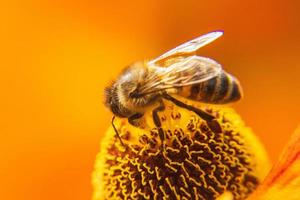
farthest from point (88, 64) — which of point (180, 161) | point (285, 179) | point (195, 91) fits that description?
point (285, 179)

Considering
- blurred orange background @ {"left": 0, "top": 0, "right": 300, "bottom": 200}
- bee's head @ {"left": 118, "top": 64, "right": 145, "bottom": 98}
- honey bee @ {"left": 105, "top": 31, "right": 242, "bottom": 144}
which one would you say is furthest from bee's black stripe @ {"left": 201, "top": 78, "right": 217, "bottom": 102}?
blurred orange background @ {"left": 0, "top": 0, "right": 300, "bottom": 200}

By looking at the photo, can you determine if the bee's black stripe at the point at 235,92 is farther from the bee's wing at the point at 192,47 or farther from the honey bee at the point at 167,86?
the bee's wing at the point at 192,47

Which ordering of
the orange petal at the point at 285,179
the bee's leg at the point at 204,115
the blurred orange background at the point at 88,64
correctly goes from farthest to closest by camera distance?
the blurred orange background at the point at 88,64
the bee's leg at the point at 204,115
the orange petal at the point at 285,179

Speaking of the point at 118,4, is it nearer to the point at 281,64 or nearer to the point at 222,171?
the point at 281,64

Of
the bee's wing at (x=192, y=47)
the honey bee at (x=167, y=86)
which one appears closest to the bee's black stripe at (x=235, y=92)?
the honey bee at (x=167, y=86)

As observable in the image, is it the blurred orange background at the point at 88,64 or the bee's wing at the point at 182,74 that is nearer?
the bee's wing at the point at 182,74

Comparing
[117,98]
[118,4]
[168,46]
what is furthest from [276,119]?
[117,98]

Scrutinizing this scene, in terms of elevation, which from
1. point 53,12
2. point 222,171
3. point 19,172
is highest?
point 53,12

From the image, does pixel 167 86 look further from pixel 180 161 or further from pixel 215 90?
pixel 180 161
